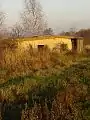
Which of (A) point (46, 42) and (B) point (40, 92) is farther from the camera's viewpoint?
(A) point (46, 42)

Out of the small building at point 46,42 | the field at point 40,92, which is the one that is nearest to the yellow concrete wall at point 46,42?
the small building at point 46,42

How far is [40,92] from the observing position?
1002cm

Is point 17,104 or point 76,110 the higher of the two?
point 76,110

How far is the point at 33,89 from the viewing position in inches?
431

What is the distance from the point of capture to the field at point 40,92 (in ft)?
21.9

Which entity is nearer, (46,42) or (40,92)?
(40,92)

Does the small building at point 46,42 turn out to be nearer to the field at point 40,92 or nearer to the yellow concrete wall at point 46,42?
the yellow concrete wall at point 46,42

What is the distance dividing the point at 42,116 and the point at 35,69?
9833mm

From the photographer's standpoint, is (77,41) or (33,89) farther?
(77,41)

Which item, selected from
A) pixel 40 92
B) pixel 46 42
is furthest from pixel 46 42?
pixel 40 92

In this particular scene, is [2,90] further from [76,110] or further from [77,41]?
[77,41]

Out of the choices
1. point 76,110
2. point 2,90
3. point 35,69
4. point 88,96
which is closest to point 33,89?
point 2,90

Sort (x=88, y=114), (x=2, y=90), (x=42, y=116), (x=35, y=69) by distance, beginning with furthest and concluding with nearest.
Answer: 1. (x=35, y=69)
2. (x=2, y=90)
3. (x=88, y=114)
4. (x=42, y=116)

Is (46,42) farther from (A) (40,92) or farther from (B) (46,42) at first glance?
(A) (40,92)
